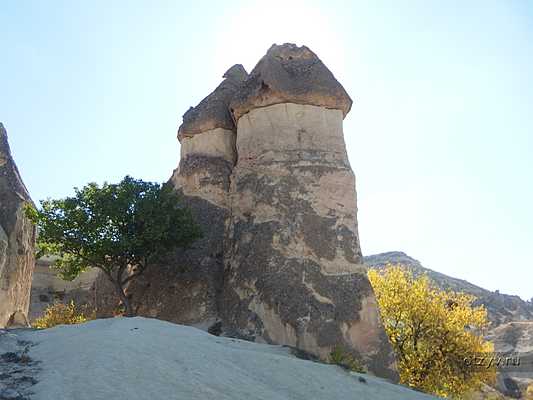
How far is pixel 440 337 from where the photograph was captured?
68.6ft

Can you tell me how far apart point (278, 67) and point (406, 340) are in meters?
12.0

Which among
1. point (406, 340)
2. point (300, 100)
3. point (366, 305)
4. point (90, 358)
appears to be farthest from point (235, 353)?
point (300, 100)

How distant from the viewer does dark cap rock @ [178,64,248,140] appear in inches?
983

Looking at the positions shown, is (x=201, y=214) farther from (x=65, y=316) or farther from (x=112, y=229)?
(x=65, y=316)

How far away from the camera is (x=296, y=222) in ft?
66.4

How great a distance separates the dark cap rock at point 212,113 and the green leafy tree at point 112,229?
5.03 metres

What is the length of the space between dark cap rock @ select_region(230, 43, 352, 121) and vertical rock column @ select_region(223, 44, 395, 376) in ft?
0.14

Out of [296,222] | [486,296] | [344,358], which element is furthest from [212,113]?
[486,296]

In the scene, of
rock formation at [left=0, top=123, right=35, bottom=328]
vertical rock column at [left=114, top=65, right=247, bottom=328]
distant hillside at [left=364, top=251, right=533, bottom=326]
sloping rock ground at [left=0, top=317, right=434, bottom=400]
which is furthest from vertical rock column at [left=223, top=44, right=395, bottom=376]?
distant hillside at [left=364, top=251, right=533, bottom=326]

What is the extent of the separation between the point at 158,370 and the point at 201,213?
14.2 metres

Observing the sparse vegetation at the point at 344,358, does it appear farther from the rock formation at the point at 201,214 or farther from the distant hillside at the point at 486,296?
the distant hillside at the point at 486,296

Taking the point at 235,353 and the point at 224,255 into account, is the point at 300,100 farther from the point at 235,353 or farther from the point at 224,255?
the point at 235,353

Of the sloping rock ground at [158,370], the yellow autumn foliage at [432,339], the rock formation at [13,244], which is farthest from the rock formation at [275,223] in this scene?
the sloping rock ground at [158,370]

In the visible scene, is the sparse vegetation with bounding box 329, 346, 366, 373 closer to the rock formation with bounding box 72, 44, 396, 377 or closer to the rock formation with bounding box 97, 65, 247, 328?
the rock formation with bounding box 72, 44, 396, 377
